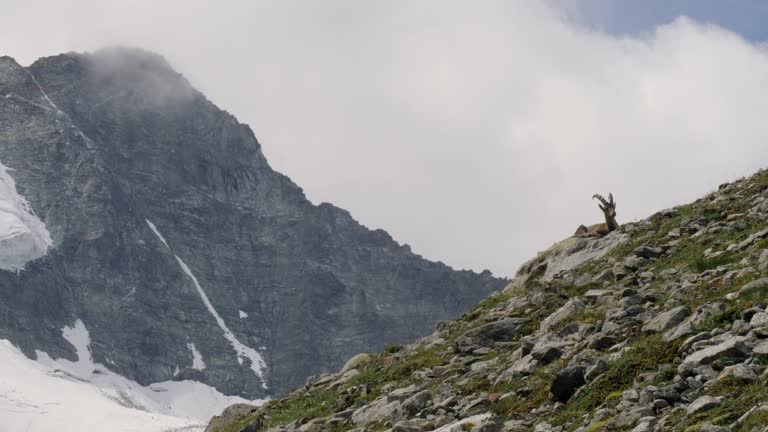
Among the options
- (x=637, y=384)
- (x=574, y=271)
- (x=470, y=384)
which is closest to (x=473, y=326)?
(x=574, y=271)

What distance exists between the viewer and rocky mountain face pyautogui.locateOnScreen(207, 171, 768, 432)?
16531 mm

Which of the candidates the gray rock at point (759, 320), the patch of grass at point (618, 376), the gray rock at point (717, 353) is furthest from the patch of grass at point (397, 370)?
the gray rock at point (759, 320)

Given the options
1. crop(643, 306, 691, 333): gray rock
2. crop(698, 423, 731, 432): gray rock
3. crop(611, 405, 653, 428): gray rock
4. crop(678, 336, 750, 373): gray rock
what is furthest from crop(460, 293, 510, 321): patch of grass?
crop(698, 423, 731, 432): gray rock

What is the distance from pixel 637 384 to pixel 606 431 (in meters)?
1.91

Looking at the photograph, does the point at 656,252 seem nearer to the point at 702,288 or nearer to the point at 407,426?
the point at 702,288

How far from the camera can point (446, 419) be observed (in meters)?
20.3

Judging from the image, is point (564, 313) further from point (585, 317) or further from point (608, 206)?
point (608, 206)

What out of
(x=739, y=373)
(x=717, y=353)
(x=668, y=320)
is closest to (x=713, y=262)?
(x=668, y=320)

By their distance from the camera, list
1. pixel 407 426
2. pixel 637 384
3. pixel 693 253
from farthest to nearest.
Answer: pixel 693 253
pixel 407 426
pixel 637 384

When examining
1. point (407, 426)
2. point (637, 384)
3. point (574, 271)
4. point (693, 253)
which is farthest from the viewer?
point (574, 271)

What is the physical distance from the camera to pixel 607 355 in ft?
65.5

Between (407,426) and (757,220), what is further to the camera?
(757,220)

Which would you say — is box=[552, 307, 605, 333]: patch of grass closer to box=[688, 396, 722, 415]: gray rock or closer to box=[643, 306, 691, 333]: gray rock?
box=[643, 306, 691, 333]: gray rock

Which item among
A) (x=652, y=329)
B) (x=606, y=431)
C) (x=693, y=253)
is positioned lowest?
(x=606, y=431)
